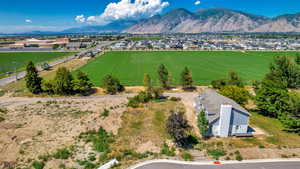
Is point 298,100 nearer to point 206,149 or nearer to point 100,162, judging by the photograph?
point 206,149

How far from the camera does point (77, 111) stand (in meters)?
40.9

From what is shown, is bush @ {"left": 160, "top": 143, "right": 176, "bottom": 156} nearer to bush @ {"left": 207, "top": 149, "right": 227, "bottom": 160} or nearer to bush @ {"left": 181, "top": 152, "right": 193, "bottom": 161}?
bush @ {"left": 181, "top": 152, "right": 193, "bottom": 161}

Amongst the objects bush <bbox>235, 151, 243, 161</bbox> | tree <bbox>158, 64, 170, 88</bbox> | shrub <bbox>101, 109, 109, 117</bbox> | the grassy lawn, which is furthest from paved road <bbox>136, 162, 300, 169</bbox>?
tree <bbox>158, 64, 170, 88</bbox>

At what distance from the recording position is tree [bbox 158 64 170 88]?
183 ft

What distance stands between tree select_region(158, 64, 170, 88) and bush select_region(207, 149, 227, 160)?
33028 mm

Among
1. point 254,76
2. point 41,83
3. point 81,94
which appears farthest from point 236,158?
point 254,76

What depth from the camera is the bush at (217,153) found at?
24.5 metres

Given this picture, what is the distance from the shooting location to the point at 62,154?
80.9 ft

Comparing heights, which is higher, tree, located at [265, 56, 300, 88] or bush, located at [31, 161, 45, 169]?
tree, located at [265, 56, 300, 88]

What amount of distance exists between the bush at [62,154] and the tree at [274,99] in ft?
119

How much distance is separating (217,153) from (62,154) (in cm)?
2067

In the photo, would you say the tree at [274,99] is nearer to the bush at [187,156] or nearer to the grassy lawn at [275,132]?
the grassy lawn at [275,132]

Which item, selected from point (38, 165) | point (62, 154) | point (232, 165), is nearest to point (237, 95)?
point (232, 165)

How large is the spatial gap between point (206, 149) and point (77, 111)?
2812 cm
